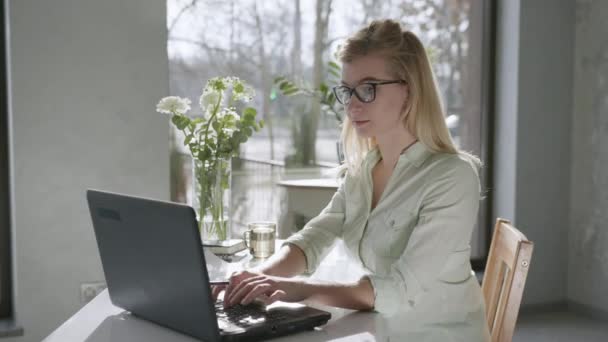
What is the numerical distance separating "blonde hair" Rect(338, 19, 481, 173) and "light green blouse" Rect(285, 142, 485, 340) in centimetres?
4

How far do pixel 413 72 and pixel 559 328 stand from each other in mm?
2498

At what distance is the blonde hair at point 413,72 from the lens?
5.38 ft

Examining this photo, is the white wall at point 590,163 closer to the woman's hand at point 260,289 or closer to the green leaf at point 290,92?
the green leaf at point 290,92

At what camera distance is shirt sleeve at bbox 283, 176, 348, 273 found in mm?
1744

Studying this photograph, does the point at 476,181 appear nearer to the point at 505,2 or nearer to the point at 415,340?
the point at 415,340

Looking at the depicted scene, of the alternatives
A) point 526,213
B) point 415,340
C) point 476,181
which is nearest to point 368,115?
point 476,181

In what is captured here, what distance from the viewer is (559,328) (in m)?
3.61

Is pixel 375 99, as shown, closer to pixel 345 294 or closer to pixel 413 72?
pixel 413 72

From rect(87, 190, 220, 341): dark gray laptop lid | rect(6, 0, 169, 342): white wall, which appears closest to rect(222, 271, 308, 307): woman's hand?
rect(87, 190, 220, 341): dark gray laptop lid

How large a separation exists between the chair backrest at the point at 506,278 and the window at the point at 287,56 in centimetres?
154

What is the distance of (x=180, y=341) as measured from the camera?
120cm

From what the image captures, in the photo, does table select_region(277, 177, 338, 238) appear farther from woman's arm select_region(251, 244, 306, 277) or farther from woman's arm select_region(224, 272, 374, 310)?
woman's arm select_region(224, 272, 374, 310)

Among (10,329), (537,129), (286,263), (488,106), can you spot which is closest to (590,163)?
(537,129)

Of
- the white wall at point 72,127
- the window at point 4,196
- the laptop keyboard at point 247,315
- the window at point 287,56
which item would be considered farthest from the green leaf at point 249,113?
the window at point 4,196
